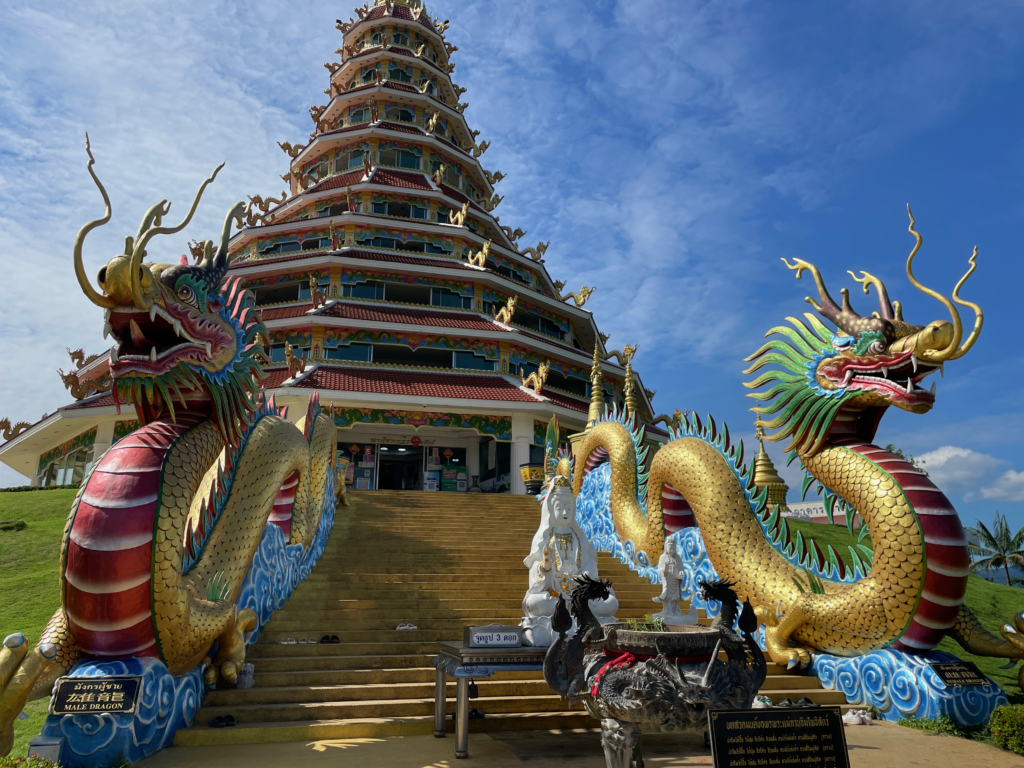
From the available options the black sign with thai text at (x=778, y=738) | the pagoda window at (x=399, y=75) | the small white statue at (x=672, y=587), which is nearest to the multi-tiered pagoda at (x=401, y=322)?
the pagoda window at (x=399, y=75)

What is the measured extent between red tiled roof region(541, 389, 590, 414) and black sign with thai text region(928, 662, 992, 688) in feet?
42.1

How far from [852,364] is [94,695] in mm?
7162

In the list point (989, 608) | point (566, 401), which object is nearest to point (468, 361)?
point (566, 401)

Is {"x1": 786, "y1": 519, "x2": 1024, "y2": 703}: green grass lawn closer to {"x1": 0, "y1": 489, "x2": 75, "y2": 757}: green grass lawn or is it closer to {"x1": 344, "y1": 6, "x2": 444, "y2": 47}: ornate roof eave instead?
{"x1": 0, "y1": 489, "x2": 75, "y2": 757}: green grass lawn

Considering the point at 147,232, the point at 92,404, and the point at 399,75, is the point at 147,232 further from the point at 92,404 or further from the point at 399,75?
the point at 399,75

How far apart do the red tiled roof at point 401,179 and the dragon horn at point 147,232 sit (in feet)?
59.2

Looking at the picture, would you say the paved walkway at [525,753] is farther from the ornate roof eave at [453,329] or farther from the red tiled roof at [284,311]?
the red tiled roof at [284,311]

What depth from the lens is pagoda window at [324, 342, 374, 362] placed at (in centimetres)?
1880

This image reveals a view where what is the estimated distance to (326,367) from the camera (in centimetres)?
1805

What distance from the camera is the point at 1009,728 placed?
509 cm

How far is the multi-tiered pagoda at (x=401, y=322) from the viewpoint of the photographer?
17953mm

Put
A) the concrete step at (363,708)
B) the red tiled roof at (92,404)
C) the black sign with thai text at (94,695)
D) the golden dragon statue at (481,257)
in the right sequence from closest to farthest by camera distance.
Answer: the black sign with thai text at (94,695) < the concrete step at (363,708) < the red tiled roof at (92,404) < the golden dragon statue at (481,257)

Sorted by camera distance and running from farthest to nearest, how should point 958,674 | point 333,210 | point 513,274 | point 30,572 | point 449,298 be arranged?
point 513,274 < point 333,210 < point 449,298 < point 30,572 < point 958,674

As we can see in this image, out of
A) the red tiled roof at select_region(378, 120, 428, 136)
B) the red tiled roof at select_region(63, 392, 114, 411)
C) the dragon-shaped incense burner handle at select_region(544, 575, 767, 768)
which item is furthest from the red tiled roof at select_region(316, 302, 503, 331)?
the dragon-shaped incense burner handle at select_region(544, 575, 767, 768)
